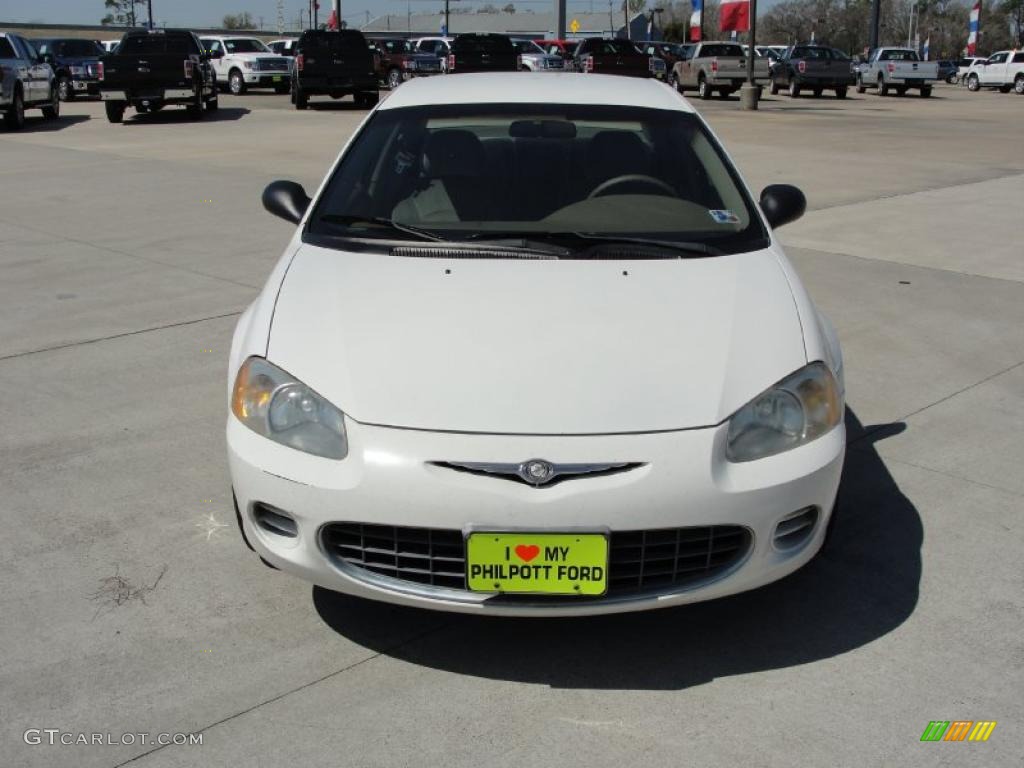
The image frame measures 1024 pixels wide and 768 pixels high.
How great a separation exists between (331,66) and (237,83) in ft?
24.7

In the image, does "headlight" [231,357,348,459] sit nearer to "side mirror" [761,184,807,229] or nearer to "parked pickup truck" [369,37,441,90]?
"side mirror" [761,184,807,229]

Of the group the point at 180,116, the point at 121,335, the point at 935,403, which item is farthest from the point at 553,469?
the point at 180,116

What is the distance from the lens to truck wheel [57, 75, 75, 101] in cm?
2841

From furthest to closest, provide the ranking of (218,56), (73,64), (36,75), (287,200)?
(218,56) → (73,64) → (36,75) → (287,200)

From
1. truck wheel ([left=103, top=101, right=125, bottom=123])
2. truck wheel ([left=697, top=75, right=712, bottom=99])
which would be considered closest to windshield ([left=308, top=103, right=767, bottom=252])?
truck wheel ([left=103, top=101, right=125, bottom=123])

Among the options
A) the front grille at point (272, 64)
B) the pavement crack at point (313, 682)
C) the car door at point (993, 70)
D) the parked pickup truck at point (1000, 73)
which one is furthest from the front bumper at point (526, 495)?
the car door at point (993, 70)

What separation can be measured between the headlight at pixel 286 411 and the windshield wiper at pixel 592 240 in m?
0.96

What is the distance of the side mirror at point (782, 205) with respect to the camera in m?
4.39

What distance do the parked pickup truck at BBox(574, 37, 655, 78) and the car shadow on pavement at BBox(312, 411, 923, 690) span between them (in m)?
27.0

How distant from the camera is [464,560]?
280 centimetres

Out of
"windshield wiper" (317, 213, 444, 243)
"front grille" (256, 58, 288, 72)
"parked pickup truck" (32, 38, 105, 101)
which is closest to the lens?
"windshield wiper" (317, 213, 444, 243)

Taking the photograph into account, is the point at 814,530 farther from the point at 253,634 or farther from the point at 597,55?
the point at 597,55

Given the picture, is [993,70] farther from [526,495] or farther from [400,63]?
[526,495]

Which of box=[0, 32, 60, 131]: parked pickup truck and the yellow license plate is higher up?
box=[0, 32, 60, 131]: parked pickup truck
